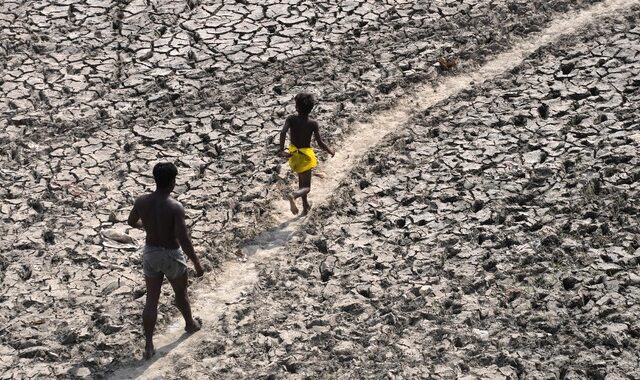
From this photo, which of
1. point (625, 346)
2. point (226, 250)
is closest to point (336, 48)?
point (226, 250)

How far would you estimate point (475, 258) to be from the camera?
1058 cm

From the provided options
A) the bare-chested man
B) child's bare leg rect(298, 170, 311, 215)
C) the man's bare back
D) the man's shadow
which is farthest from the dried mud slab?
the man's bare back

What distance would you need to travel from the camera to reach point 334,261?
10.7 m

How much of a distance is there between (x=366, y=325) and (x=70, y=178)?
11.6ft

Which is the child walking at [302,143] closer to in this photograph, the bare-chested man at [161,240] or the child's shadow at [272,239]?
the child's shadow at [272,239]

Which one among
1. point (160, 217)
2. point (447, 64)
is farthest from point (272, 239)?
point (447, 64)

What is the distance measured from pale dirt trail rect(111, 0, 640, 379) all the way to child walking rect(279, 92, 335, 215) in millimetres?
271

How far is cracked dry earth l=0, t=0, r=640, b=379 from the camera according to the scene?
9766 mm

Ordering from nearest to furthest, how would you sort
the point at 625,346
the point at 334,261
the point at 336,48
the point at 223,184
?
the point at 625,346, the point at 334,261, the point at 223,184, the point at 336,48

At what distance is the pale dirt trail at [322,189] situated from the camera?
9.83 m

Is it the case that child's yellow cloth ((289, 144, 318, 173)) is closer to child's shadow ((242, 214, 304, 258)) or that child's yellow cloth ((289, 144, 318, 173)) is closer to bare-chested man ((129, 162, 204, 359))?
A: child's shadow ((242, 214, 304, 258))

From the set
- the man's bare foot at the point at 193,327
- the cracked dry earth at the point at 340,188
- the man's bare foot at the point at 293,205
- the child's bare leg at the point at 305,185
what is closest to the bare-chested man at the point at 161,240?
the man's bare foot at the point at 193,327

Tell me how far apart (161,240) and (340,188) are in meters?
2.71

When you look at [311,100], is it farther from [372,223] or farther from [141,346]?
[141,346]
